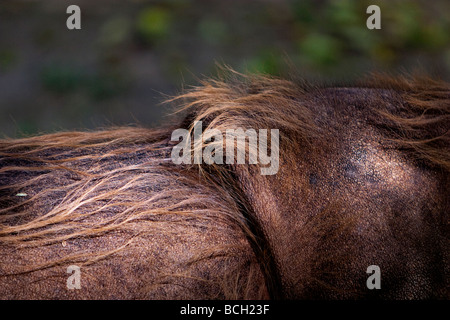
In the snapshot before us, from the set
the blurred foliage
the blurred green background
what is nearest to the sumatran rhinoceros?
the blurred green background

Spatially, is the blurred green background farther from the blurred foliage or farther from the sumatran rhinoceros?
the sumatran rhinoceros

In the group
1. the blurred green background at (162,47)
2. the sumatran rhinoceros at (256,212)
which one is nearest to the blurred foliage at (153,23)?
the blurred green background at (162,47)

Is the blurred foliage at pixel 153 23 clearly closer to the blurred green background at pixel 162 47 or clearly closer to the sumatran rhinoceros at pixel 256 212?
the blurred green background at pixel 162 47

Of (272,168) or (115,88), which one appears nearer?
(272,168)

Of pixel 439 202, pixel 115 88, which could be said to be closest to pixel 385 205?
pixel 439 202

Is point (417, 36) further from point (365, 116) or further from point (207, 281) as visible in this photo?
point (207, 281)

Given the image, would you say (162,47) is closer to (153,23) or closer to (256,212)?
(153,23)

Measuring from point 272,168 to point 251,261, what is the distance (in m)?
0.15

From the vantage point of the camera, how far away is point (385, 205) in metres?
0.77

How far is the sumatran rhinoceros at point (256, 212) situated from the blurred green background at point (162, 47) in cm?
119

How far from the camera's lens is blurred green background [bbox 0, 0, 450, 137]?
81.7 inches

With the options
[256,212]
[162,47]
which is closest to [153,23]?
[162,47]

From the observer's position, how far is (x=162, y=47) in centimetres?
226
